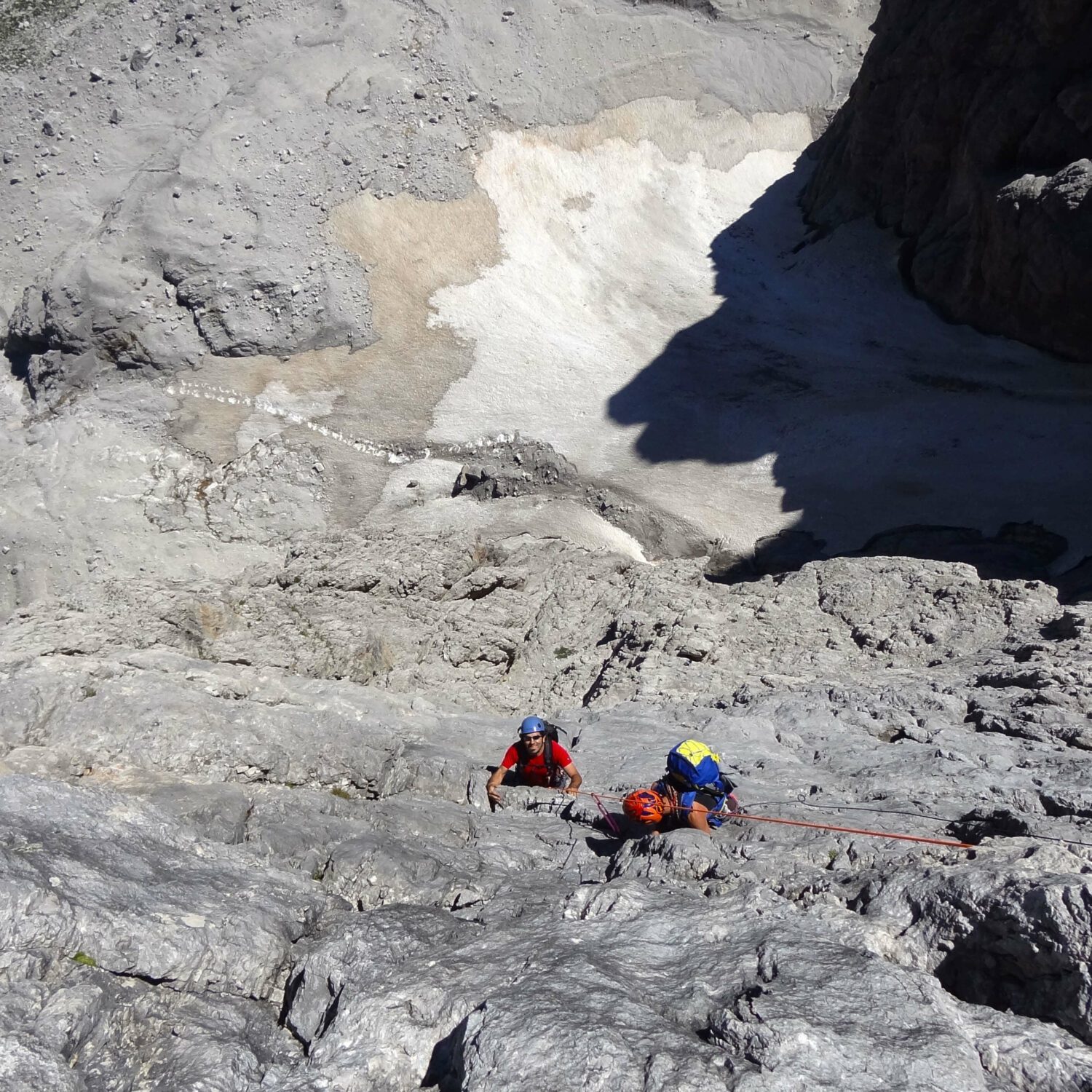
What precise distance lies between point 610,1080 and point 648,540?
44.5 ft

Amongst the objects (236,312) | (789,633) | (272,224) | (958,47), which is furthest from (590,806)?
(958,47)

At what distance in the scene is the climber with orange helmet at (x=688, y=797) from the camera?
685 centimetres

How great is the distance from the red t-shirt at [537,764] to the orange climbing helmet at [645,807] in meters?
1.25

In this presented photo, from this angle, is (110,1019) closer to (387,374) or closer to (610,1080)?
(610,1080)

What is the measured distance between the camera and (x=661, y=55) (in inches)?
1057

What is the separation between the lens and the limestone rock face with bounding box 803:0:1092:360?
1805 centimetres

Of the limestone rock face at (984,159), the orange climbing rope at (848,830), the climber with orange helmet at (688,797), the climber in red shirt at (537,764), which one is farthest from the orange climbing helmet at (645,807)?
the limestone rock face at (984,159)

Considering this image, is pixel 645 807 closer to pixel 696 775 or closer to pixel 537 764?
pixel 696 775

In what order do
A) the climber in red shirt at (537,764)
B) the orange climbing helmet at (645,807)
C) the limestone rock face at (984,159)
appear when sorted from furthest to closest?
the limestone rock face at (984,159) → the climber in red shirt at (537,764) → the orange climbing helmet at (645,807)

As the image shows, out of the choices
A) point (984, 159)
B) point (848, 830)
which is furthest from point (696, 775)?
point (984, 159)

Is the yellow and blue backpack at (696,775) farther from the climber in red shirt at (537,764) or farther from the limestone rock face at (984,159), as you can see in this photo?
the limestone rock face at (984,159)

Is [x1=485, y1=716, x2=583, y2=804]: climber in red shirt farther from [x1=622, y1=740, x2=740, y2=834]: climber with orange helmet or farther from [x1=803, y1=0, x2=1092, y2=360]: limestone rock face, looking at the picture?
[x1=803, y1=0, x2=1092, y2=360]: limestone rock face

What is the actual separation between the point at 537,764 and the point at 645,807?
5.17ft

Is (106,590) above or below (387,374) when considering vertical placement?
below
